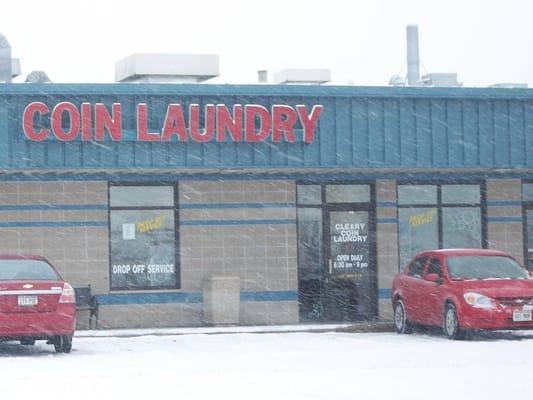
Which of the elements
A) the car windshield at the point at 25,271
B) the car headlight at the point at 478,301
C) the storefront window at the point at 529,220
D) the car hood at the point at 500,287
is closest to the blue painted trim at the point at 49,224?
the car windshield at the point at 25,271

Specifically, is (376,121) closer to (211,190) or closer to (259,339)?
(211,190)

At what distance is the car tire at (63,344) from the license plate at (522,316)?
7463 millimetres

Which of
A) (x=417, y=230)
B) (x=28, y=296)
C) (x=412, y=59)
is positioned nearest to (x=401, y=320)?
(x=417, y=230)


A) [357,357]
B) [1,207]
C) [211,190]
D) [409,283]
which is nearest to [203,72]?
[211,190]

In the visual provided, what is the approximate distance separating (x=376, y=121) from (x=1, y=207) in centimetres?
806

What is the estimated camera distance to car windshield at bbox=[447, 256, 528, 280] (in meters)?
22.9

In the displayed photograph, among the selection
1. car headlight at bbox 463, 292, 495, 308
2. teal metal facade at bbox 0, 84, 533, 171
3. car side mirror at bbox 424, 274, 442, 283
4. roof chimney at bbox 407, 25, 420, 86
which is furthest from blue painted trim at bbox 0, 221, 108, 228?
roof chimney at bbox 407, 25, 420, 86

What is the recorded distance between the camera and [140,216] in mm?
26781

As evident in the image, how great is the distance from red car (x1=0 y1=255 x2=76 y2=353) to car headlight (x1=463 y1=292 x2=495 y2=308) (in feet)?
22.0

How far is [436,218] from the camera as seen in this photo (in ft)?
93.6

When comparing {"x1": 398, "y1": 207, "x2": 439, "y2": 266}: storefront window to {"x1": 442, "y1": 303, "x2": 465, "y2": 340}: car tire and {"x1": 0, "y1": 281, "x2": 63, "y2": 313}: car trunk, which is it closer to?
{"x1": 442, "y1": 303, "x2": 465, "y2": 340}: car tire

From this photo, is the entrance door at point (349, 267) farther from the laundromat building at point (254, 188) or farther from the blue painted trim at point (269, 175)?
the blue painted trim at point (269, 175)

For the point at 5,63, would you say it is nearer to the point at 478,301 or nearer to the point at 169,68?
the point at 169,68

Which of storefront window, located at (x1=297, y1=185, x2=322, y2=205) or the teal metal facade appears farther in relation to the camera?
storefront window, located at (x1=297, y1=185, x2=322, y2=205)
